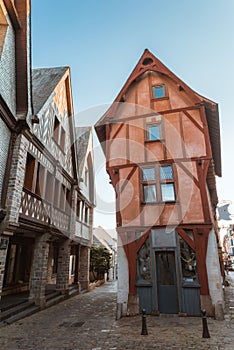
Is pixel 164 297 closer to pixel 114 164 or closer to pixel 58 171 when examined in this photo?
pixel 114 164

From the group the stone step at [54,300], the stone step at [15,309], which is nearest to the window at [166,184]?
the stone step at [15,309]

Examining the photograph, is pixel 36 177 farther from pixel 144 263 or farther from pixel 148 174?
pixel 144 263

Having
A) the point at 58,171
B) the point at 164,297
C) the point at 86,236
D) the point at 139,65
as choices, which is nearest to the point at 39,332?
the point at 164,297

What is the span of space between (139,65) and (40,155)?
5912 millimetres

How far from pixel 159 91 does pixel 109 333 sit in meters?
8.87

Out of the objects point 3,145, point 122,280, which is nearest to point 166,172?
point 122,280

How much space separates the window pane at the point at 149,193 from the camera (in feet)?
27.0

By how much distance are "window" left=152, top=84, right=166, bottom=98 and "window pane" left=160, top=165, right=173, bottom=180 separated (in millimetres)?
3281

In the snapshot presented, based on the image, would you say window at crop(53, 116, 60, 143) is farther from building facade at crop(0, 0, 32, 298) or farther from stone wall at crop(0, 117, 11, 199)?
stone wall at crop(0, 117, 11, 199)

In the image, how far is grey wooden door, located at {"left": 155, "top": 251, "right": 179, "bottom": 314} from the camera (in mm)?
7023

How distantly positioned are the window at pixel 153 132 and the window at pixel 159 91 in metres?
1.42

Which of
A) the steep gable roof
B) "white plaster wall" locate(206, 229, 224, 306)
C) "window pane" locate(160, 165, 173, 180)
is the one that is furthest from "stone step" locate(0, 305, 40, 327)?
the steep gable roof

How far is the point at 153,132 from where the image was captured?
30.1 feet

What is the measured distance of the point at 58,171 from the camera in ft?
34.6
